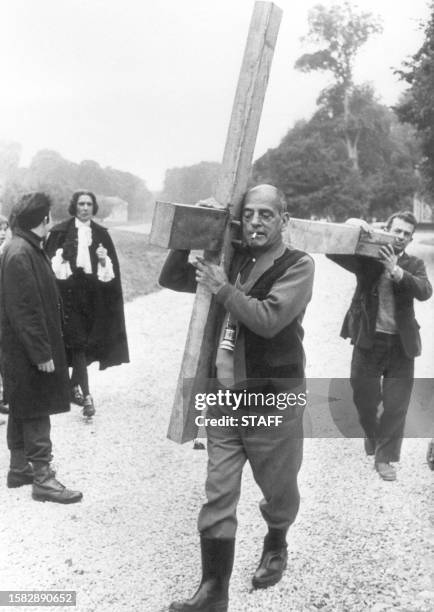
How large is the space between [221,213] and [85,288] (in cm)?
352

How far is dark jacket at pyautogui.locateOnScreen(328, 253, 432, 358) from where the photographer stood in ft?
14.2

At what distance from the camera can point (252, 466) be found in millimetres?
2963

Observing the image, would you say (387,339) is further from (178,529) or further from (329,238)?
(178,529)

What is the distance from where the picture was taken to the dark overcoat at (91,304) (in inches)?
228

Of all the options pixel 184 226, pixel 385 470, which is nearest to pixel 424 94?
pixel 385 470

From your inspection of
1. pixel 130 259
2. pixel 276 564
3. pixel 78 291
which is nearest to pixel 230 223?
pixel 276 564

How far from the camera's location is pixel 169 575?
313cm

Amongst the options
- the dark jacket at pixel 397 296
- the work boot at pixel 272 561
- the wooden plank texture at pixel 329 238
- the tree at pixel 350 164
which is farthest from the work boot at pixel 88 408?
the tree at pixel 350 164

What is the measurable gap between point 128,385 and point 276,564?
3.86 meters

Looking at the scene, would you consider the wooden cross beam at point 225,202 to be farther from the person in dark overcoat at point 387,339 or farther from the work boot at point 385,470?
the work boot at point 385,470

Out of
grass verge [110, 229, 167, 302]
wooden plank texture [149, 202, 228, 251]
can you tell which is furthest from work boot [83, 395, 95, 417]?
grass verge [110, 229, 167, 302]

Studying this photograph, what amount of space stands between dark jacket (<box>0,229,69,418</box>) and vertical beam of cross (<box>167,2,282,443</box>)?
144cm

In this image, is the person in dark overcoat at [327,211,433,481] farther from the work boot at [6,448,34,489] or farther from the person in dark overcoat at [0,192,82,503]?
the work boot at [6,448,34,489]

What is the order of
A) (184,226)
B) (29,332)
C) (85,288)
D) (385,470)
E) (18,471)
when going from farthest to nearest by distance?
(85,288), (385,470), (18,471), (29,332), (184,226)
